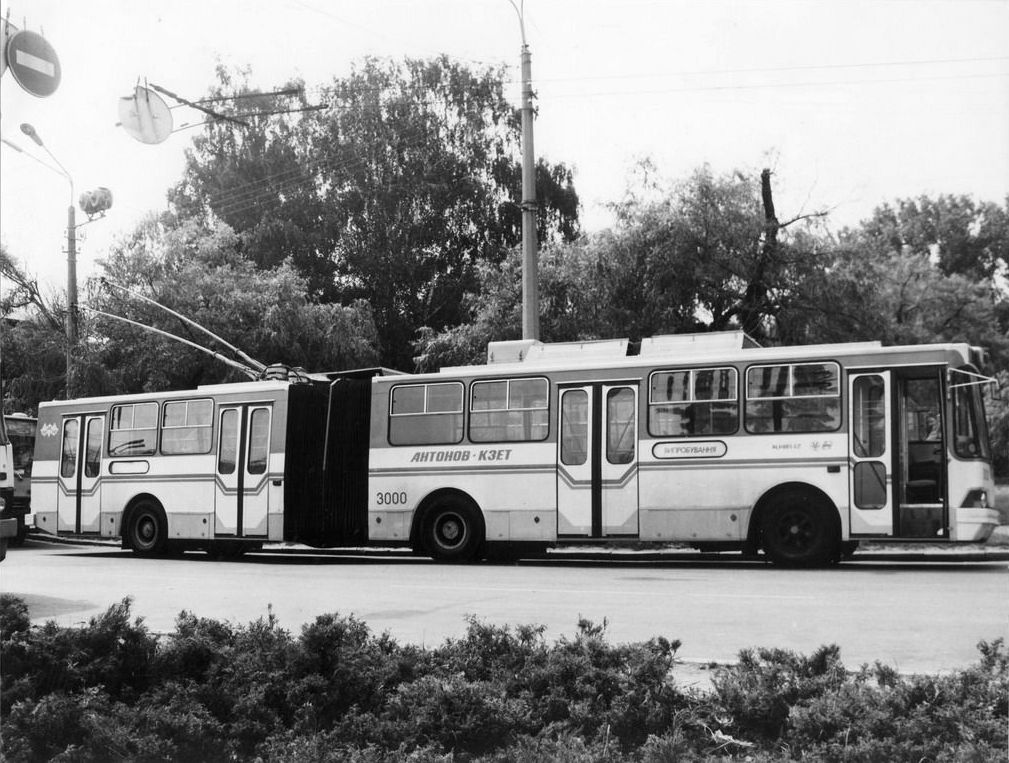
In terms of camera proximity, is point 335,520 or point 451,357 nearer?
point 451,357

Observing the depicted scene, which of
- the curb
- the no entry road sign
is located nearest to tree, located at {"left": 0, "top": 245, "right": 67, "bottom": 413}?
the no entry road sign

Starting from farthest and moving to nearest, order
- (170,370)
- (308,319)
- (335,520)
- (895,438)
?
1. (335,520)
2. (895,438)
3. (170,370)
4. (308,319)

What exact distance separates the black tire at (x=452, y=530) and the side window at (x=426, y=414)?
756mm

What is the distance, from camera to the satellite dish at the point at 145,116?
22.0 ft

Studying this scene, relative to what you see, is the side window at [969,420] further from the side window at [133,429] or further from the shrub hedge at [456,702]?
the side window at [133,429]

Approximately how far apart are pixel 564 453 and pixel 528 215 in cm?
468

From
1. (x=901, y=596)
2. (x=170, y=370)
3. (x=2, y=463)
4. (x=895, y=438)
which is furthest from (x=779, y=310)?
(x=2, y=463)

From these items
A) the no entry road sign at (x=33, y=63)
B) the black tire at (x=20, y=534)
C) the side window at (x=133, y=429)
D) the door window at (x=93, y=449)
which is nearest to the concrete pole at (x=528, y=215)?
the no entry road sign at (x=33, y=63)

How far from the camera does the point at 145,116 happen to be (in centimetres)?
686

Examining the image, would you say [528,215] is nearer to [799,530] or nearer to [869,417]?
[869,417]

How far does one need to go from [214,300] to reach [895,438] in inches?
269

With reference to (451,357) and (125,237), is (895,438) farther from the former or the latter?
(125,237)

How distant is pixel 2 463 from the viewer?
30.9 ft

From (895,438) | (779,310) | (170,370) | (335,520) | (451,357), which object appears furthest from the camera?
(335,520)
